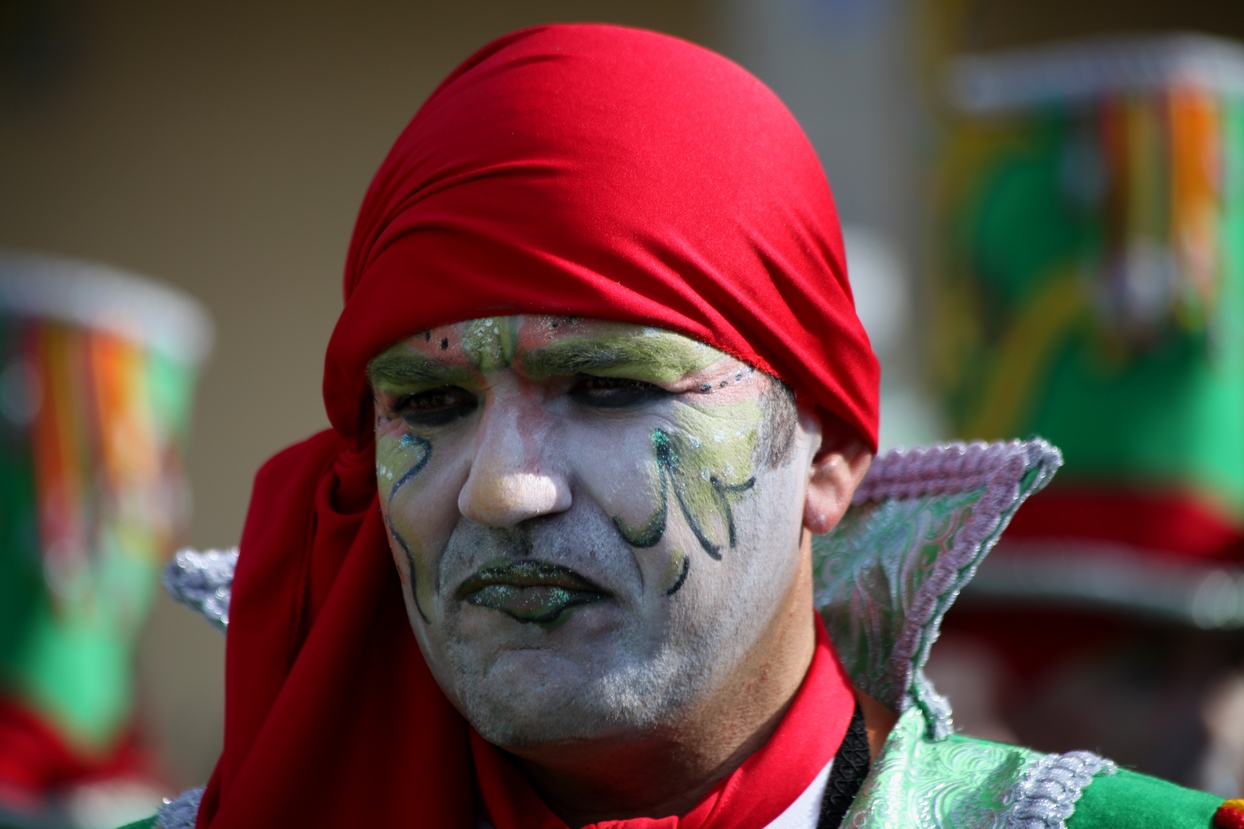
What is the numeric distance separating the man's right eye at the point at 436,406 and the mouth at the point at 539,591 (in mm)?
206

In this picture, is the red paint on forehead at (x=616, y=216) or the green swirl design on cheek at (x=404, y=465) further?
the green swirl design on cheek at (x=404, y=465)

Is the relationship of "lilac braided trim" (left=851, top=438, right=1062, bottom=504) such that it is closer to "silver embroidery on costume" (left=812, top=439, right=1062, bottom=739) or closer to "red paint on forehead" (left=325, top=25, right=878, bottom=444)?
"silver embroidery on costume" (left=812, top=439, right=1062, bottom=739)

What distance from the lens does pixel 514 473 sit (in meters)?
1.71

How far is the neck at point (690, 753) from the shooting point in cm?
183

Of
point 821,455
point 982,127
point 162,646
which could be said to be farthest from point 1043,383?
point 162,646

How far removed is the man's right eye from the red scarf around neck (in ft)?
1.36

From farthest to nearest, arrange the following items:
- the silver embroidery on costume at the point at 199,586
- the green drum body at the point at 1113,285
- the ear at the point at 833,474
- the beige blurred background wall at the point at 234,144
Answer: the beige blurred background wall at the point at 234,144 → the green drum body at the point at 1113,285 → the silver embroidery on costume at the point at 199,586 → the ear at the point at 833,474

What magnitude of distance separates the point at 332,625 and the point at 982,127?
3.33 metres

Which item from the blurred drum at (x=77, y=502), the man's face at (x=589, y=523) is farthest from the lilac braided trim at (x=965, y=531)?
the blurred drum at (x=77, y=502)

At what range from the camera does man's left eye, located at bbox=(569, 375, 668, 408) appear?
1771mm

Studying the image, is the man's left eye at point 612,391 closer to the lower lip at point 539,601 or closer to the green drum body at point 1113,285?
the lower lip at point 539,601

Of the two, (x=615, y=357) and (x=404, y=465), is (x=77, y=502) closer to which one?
(x=404, y=465)

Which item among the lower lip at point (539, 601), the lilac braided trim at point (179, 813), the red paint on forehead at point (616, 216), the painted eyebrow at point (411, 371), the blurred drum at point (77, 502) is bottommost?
the blurred drum at point (77, 502)

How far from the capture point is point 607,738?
174 centimetres
